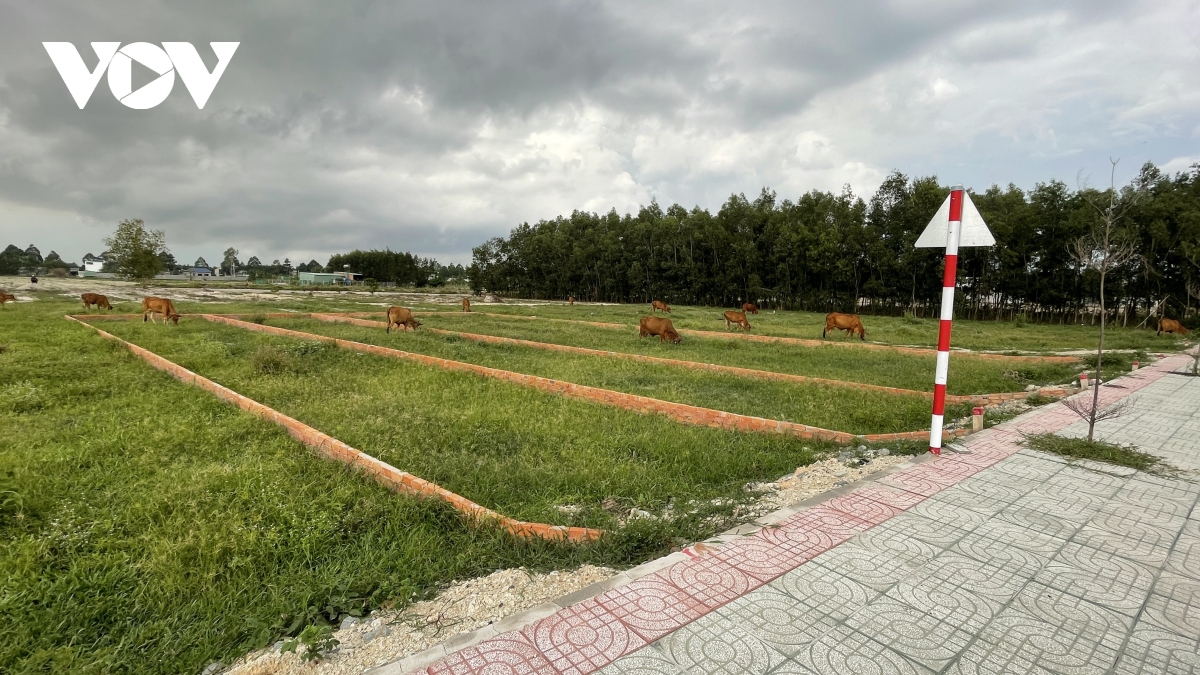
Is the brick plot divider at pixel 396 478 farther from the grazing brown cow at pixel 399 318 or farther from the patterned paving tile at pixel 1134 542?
the grazing brown cow at pixel 399 318

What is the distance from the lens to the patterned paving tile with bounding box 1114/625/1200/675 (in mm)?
2086

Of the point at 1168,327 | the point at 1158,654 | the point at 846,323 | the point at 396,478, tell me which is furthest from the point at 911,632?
the point at 1168,327

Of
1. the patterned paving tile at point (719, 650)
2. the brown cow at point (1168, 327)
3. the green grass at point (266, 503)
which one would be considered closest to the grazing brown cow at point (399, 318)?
the green grass at point (266, 503)

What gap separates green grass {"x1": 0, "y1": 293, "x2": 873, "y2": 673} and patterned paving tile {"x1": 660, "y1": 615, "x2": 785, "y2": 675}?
79 cm

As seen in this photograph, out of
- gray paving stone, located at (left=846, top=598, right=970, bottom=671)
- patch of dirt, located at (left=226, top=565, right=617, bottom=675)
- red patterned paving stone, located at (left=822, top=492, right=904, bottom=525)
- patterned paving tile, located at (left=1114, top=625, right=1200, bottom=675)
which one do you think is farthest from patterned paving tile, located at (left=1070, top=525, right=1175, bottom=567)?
patch of dirt, located at (left=226, top=565, right=617, bottom=675)

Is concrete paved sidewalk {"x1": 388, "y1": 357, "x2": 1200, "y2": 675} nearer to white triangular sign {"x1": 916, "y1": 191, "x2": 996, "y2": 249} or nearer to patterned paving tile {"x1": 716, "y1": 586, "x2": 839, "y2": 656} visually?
patterned paving tile {"x1": 716, "y1": 586, "x2": 839, "y2": 656}

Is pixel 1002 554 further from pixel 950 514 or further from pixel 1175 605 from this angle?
pixel 1175 605

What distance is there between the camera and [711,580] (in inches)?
107

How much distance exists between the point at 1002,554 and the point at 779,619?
5.11 feet

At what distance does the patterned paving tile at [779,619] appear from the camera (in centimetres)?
226

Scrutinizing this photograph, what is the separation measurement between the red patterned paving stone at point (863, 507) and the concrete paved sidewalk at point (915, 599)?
14 millimetres

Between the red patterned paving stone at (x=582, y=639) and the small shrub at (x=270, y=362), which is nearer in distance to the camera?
the red patterned paving stone at (x=582, y=639)

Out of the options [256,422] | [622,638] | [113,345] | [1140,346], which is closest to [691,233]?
[1140,346]

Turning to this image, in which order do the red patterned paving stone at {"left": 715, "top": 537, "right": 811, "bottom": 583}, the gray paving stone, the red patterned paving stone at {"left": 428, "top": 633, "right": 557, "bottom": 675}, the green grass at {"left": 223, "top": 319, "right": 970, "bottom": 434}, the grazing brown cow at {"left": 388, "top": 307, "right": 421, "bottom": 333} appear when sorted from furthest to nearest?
the grazing brown cow at {"left": 388, "top": 307, "right": 421, "bottom": 333}
the green grass at {"left": 223, "top": 319, "right": 970, "bottom": 434}
the red patterned paving stone at {"left": 715, "top": 537, "right": 811, "bottom": 583}
the gray paving stone
the red patterned paving stone at {"left": 428, "top": 633, "right": 557, "bottom": 675}
